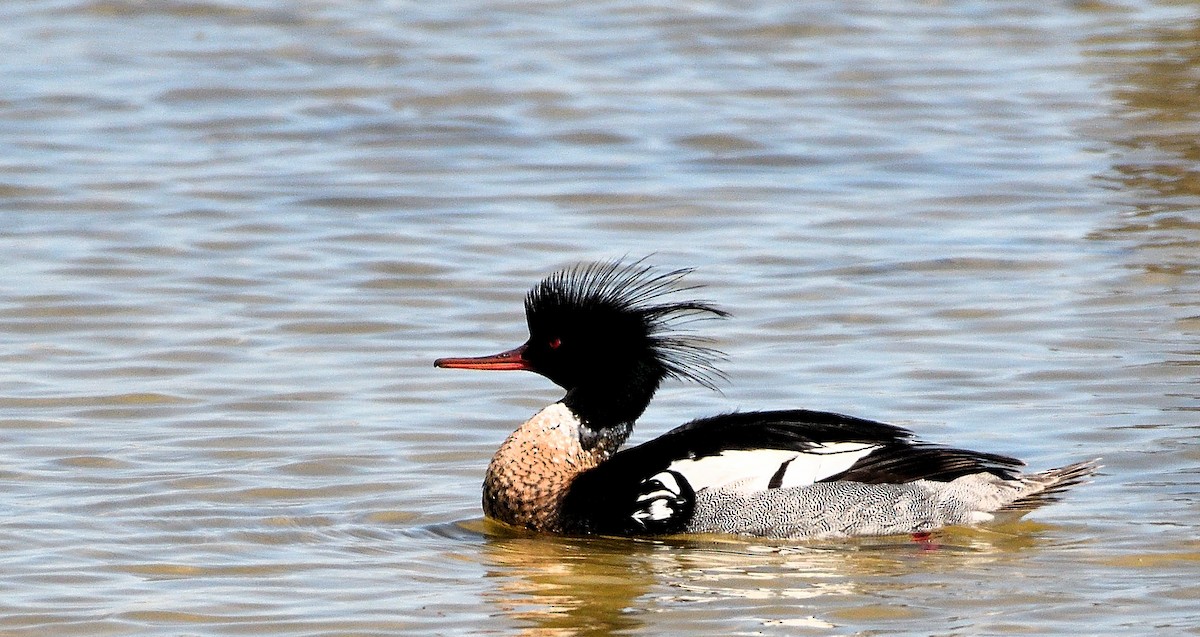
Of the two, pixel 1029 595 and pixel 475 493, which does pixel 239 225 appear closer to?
pixel 475 493

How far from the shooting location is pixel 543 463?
23.7 ft

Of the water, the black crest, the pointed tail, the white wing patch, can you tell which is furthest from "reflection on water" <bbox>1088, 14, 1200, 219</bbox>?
the white wing patch

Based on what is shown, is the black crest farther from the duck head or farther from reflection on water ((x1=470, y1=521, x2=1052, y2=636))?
reflection on water ((x1=470, y1=521, x2=1052, y2=636))

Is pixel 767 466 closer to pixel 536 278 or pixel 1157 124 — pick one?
pixel 536 278

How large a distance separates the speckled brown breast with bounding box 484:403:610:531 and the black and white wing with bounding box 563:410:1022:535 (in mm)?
168

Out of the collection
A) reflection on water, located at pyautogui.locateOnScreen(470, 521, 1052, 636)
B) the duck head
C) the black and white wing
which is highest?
the duck head

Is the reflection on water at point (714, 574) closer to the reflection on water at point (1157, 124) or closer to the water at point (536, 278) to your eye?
the water at point (536, 278)

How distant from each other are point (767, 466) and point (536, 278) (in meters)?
3.99

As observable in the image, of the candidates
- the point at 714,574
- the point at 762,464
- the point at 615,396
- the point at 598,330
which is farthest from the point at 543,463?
the point at 714,574

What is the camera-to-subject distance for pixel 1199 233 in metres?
11.4

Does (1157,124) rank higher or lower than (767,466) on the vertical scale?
lower

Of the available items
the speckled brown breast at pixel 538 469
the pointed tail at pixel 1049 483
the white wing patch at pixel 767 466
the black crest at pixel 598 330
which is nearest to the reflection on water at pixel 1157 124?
the pointed tail at pixel 1049 483

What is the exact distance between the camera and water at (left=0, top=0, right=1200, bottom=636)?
6.24m

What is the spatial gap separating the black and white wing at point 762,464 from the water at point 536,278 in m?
0.18
